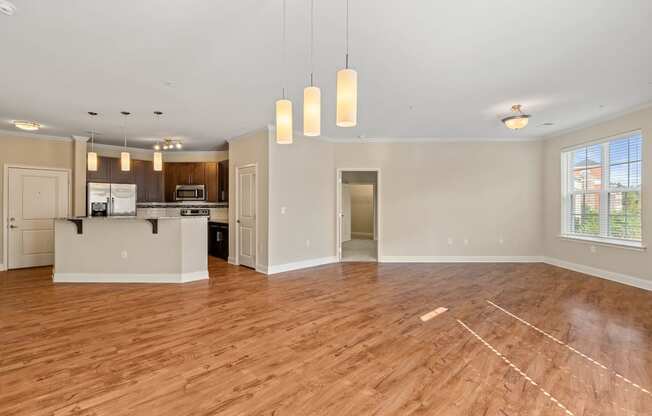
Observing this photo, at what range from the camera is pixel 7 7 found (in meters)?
2.31

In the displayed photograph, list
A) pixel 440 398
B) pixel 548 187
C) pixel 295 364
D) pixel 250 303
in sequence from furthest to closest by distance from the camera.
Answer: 1. pixel 548 187
2. pixel 250 303
3. pixel 295 364
4. pixel 440 398

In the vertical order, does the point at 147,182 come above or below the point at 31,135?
below

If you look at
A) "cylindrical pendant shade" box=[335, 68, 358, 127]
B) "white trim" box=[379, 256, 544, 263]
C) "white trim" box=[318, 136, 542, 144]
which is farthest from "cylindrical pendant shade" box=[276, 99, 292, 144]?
"white trim" box=[379, 256, 544, 263]

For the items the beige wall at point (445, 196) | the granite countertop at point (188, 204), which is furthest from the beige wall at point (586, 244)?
the granite countertop at point (188, 204)

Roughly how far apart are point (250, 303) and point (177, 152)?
5589 millimetres

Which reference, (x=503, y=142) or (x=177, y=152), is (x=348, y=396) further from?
(x=177, y=152)

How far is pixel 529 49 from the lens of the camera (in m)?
2.97

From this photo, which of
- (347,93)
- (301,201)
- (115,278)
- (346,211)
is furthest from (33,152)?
(346,211)

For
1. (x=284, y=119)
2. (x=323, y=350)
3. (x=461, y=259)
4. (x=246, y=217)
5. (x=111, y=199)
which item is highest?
(x=284, y=119)

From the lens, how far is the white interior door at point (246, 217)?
6230mm

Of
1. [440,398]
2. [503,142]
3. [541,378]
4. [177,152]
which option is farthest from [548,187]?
[177,152]

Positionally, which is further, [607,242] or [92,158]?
[92,158]

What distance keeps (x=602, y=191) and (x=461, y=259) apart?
2672 mm

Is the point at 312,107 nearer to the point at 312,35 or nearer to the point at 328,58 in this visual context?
the point at 312,35
